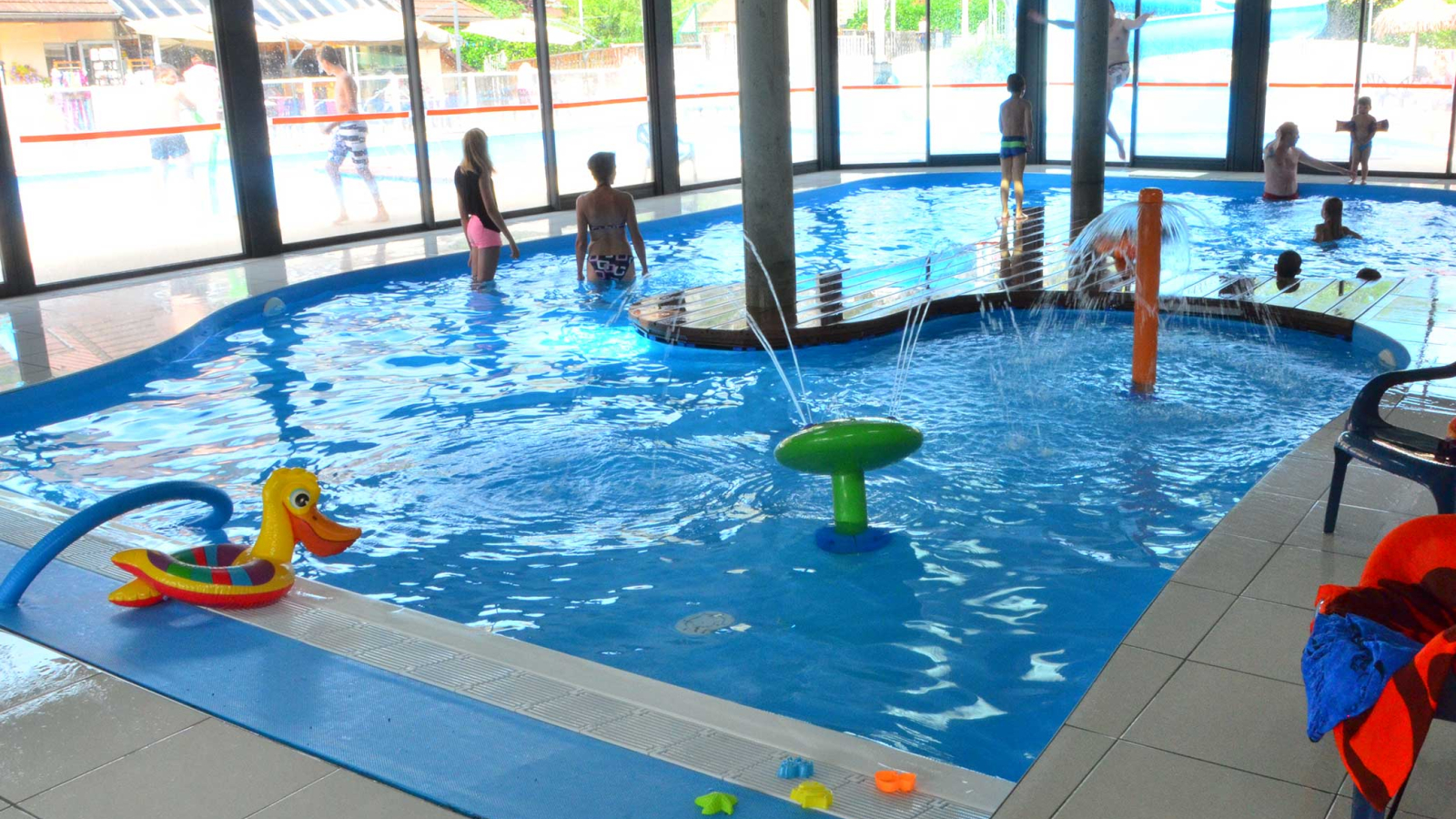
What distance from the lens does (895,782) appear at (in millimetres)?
2590

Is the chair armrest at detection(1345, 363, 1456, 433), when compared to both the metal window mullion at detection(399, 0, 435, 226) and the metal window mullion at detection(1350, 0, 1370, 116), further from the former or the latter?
the metal window mullion at detection(1350, 0, 1370, 116)

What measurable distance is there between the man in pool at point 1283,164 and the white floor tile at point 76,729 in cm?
1126

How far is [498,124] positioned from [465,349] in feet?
18.3

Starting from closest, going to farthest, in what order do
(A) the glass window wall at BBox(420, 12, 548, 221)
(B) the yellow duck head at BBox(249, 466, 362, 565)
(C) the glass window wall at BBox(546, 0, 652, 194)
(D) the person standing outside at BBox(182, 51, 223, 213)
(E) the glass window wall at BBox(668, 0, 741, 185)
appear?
1. (B) the yellow duck head at BBox(249, 466, 362, 565)
2. (D) the person standing outside at BBox(182, 51, 223, 213)
3. (A) the glass window wall at BBox(420, 12, 548, 221)
4. (C) the glass window wall at BBox(546, 0, 652, 194)
5. (E) the glass window wall at BBox(668, 0, 741, 185)

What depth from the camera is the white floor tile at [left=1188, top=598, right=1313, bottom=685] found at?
9.56ft

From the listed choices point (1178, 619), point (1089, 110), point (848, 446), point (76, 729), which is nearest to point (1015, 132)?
point (1089, 110)

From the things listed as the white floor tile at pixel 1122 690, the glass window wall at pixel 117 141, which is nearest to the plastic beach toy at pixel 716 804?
the white floor tile at pixel 1122 690

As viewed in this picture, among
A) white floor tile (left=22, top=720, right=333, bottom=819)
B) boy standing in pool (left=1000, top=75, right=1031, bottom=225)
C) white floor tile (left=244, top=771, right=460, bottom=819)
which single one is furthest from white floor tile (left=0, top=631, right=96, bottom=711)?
boy standing in pool (left=1000, top=75, right=1031, bottom=225)

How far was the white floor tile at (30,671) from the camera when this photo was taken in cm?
312

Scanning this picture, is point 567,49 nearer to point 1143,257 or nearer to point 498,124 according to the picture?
point 498,124

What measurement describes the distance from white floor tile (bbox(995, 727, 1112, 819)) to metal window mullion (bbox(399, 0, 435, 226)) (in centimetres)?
1028

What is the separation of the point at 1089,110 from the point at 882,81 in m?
6.05

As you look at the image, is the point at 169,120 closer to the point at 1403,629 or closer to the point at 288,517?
the point at 288,517

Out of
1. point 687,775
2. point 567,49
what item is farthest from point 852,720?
point 567,49
